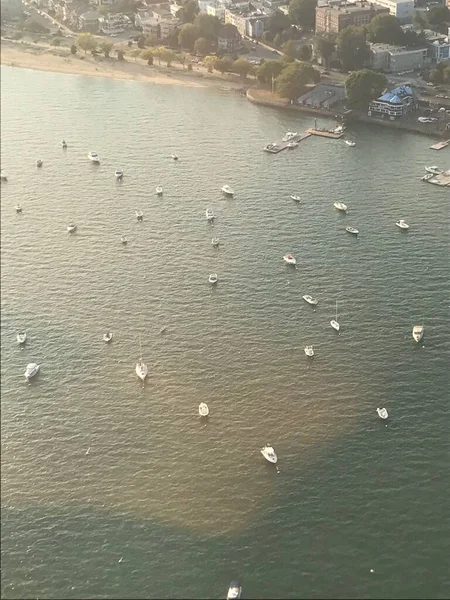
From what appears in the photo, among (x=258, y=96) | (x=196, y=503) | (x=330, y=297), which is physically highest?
(x=258, y=96)

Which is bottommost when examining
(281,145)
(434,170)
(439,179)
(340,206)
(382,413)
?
(382,413)

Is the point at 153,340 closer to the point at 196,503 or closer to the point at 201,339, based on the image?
the point at 201,339

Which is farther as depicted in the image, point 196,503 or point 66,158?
point 66,158

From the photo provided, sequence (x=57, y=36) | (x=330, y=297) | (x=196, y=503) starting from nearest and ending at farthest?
(x=196, y=503)
(x=330, y=297)
(x=57, y=36)

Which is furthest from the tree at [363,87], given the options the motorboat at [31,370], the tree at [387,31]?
the motorboat at [31,370]

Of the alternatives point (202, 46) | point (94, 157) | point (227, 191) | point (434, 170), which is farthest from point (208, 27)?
point (434, 170)

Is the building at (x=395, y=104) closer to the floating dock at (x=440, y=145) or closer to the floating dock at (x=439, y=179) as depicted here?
the floating dock at (x=440, y=145)

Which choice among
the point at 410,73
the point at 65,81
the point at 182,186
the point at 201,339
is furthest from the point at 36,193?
the point at 410,73

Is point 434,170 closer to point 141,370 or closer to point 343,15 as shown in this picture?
point 141,370
